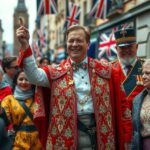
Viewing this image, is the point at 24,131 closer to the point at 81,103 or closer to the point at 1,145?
the point at 1,145

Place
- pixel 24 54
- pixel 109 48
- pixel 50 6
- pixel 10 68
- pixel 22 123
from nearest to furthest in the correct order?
1. pixel 24 54
2. pixel 22 123
3. pixel 10 68
4. pixel 109 48
5. pixel 50 6

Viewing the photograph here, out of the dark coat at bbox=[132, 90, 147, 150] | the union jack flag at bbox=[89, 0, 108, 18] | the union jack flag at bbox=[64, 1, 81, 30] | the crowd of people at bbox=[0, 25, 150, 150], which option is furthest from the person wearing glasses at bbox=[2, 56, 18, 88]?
the union jack flag at bbox=[64, 1, 81, 30]

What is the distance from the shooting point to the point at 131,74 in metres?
4.76

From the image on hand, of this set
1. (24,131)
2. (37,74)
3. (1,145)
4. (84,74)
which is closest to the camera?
(37,74)

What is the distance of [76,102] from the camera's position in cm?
368

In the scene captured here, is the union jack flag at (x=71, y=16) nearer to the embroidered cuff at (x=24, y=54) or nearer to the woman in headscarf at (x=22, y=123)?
the woman in headscarf at (x=22, y=123)

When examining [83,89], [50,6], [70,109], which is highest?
[50,6]

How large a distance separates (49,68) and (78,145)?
2.40ft

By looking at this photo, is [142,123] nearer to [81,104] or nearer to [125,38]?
[81,104]

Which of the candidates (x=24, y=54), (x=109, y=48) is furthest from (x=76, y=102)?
(x=109, y=48)

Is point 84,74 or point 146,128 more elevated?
point 84,74

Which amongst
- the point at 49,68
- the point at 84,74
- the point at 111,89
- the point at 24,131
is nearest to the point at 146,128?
the point at 111,89

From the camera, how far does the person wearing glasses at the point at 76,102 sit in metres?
3.65

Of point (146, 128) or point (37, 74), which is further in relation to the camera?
point (146, 128)
